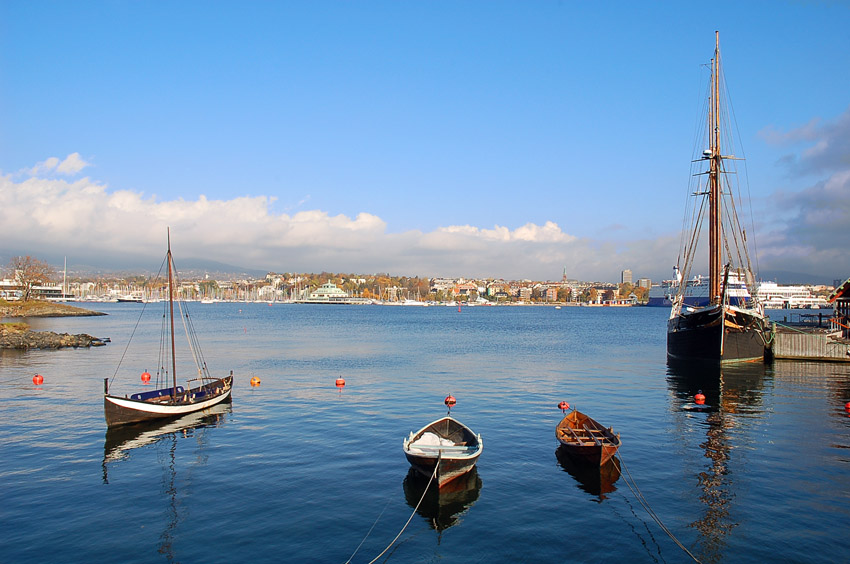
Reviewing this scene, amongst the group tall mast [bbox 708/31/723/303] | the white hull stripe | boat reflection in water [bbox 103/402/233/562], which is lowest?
boat reflection in water [bbox 103/402/233/562]

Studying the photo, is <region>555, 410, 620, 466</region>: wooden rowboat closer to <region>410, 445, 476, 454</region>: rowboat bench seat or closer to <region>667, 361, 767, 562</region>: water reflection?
<region>667, 361, 767, 562</region>: water reflection

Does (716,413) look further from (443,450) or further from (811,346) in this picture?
(811,346)

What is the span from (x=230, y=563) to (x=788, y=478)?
71.0 feet

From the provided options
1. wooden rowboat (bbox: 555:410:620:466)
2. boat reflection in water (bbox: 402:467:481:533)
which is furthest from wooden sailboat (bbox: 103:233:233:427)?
wooden rowboat (bbox: 555:410:620:466)

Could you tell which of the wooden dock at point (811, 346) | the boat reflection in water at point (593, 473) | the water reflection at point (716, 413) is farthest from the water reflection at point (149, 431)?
the wooden dock at point (811, 346)

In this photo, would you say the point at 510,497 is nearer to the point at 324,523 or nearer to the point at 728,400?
Result: the point at 324,523

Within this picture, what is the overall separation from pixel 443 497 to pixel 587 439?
26.0 ft

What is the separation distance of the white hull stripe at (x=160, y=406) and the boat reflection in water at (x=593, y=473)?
22.3 m

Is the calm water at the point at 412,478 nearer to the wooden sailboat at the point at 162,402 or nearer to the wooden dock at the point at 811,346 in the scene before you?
the wooden sailboat at the point at 162,402

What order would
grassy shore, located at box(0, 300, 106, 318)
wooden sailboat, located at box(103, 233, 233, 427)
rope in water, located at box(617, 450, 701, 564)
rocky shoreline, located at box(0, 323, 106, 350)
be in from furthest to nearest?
grassy shore, located at box(0, 300, 106, 318) < rocky shoreline, located at box(0, 323, 106, 350) < wooden sailboat, located at box(103, 233, 233, 427) < rope in water, located at box(617, 450, 701, 564)

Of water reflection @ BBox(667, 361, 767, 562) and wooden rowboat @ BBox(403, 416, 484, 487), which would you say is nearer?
water reflection @ BBox(667, 361, 767, 562)

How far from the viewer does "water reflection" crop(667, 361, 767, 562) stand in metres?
18.9

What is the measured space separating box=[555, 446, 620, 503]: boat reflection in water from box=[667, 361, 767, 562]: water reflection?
128 inches

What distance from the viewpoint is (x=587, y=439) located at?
25.6 meters
